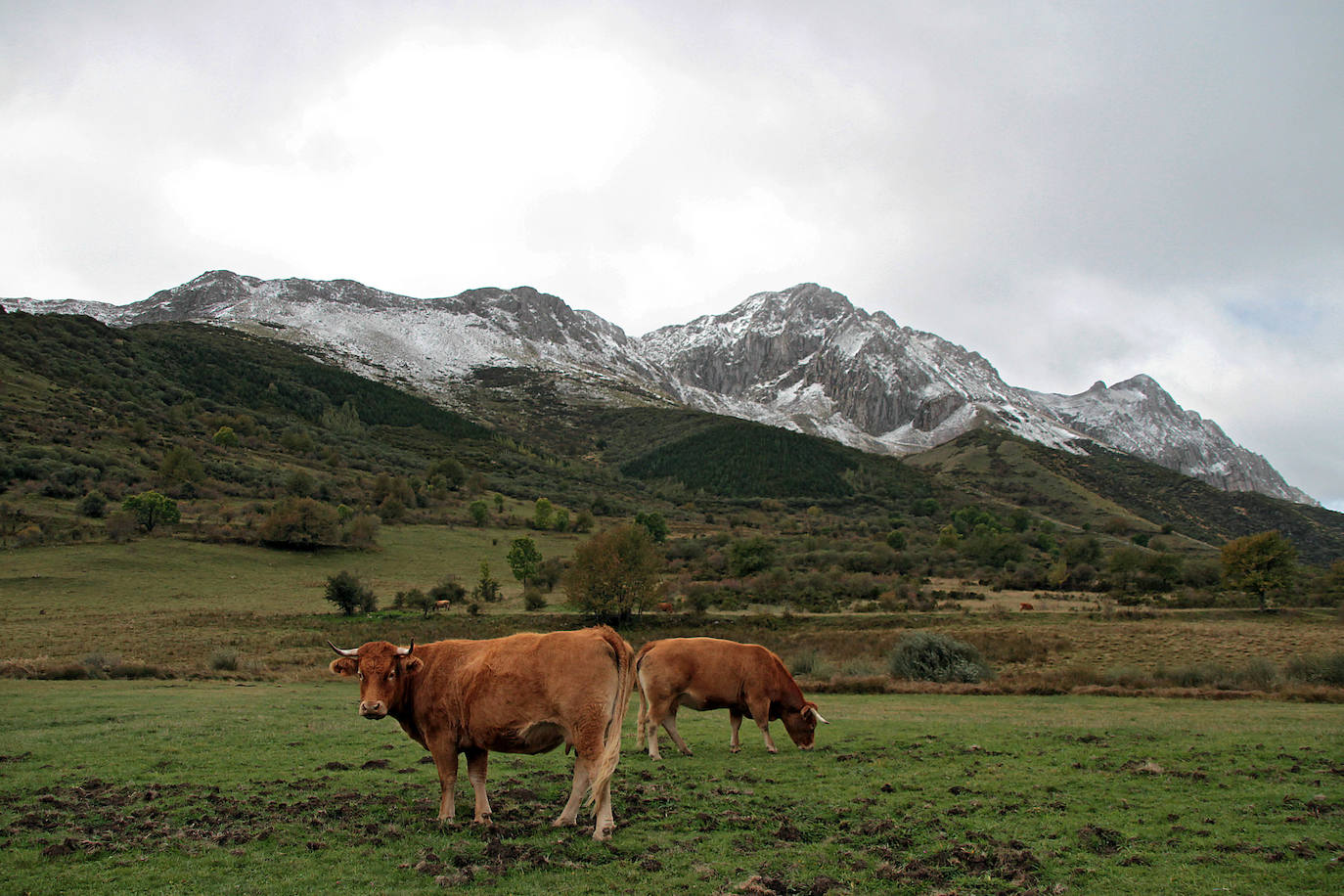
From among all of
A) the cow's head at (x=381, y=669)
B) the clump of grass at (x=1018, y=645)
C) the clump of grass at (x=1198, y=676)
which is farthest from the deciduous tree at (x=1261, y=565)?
the cow's head at (x=381, y=669)

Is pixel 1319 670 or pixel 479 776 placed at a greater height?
pixel 479 776

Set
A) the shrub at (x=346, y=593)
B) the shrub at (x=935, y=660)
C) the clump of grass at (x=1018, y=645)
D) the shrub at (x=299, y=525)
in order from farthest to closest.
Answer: the shrub at (x=299, y=525) < the shrub at (x=346, y=593) < the clump of grass at (x=1018, y=645) < the shrub at (x=935, y=660)

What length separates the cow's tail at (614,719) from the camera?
8320mm

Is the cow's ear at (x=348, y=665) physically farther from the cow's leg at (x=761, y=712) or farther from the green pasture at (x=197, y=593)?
the green pasture at (x=197, y=593)

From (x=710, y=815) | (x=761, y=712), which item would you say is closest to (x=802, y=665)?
(x=761, y=712)

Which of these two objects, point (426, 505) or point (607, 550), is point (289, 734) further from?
point (426, 505)

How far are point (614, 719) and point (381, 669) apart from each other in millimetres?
2894

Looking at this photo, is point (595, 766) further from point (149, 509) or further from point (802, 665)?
point (149, 509)

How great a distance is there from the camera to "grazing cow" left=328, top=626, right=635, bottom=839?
27.5 ft

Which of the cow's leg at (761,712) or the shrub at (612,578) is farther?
the shrub at (612,578)

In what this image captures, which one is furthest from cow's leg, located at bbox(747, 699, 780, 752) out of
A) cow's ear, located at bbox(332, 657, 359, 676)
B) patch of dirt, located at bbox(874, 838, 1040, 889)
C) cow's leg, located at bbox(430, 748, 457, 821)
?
cow's ear, located at bbox(332, 657, 359, 676)

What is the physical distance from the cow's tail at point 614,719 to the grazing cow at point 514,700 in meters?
0.01

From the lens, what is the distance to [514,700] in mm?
8453

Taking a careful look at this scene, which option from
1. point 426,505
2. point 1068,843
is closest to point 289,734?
point 1068,843
